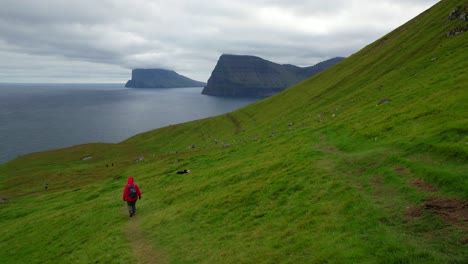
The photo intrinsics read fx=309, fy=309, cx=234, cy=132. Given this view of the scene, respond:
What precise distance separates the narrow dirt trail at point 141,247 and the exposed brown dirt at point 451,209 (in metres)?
14.5

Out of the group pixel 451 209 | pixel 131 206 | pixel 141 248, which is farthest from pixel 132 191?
pixel 451 209

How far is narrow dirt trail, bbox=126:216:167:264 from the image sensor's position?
744 inches

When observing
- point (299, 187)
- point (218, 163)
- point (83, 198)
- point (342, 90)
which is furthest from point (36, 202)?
point (342, 90)

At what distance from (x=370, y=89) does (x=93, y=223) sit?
58037 millimetres

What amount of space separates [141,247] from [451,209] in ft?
59.9

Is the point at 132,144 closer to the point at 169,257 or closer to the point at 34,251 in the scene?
the point at 34,251

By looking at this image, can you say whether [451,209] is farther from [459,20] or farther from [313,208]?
[459,20]

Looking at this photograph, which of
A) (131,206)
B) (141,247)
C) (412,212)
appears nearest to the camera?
(412,212)

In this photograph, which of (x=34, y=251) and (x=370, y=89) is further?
(x=370, y=89)

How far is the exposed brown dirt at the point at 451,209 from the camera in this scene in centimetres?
1287

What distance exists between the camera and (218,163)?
1693 inches

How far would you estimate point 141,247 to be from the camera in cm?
2123

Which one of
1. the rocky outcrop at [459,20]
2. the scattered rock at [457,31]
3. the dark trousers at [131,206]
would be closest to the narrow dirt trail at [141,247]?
the dark trousers at [131,206]

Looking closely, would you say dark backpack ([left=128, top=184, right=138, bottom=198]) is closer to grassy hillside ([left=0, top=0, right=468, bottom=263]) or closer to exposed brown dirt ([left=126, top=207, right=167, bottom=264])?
grassy hillside ([left=0, top=0, right=468, bottom=263])
